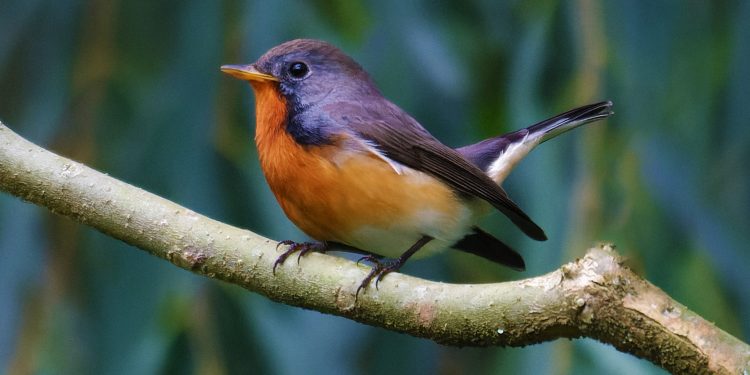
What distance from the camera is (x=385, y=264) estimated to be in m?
1.68

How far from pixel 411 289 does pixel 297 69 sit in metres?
0.70

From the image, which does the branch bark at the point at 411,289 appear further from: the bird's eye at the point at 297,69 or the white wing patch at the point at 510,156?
the white wing patch at the point at 510,156

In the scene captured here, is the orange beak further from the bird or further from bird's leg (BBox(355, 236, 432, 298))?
bird's leg (BBox(355, 236, 432, 298))

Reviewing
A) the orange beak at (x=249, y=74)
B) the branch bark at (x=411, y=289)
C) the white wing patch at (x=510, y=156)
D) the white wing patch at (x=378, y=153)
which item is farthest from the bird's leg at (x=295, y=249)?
the white wing patch at (x=510, y=156)

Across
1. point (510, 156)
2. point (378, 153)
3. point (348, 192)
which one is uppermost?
point (510, 156)

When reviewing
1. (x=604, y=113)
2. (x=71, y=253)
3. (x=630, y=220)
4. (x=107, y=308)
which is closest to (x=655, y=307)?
(x=604, y=113)

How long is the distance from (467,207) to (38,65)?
47.0 inches

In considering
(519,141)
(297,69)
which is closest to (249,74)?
(297,69)

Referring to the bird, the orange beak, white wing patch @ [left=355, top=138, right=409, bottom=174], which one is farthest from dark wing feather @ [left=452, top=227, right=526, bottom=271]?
the orange beak

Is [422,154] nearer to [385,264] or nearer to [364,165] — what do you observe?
[364,165]

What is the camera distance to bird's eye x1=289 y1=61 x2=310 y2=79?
199 cm

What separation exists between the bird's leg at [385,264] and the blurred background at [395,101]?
36 cm

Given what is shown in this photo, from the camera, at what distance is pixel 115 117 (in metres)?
2.42

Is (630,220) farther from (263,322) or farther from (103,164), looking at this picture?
(103,164)
